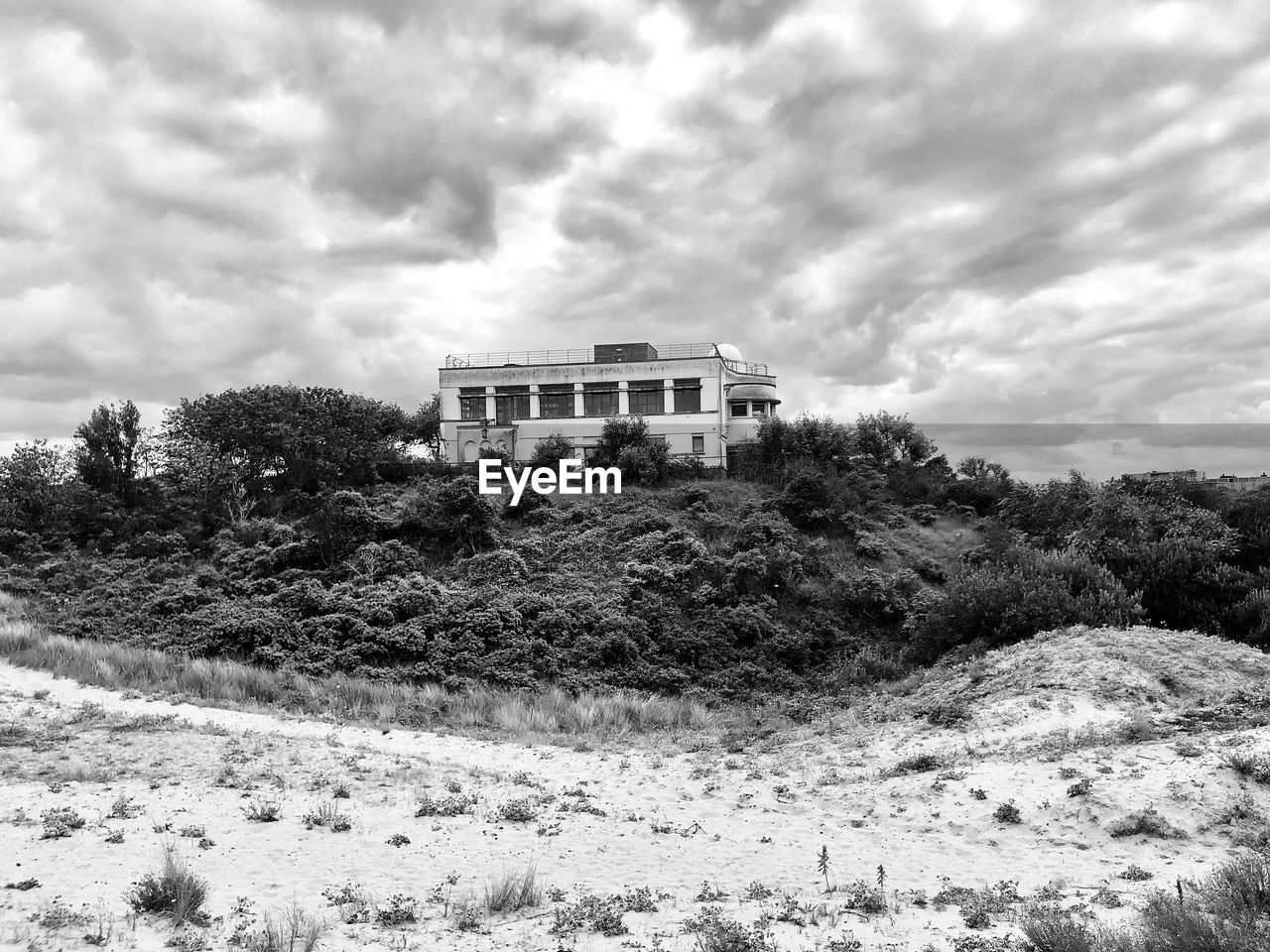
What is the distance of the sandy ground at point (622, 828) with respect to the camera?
7477 mm

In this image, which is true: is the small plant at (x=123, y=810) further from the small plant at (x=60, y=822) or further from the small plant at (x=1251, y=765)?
the small plant at (x=1251, y=765)

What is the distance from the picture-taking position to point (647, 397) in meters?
48.2

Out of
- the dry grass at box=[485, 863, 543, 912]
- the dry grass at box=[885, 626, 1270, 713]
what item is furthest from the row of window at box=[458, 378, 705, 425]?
the dry grass at box=[485, 863, 543, 912]

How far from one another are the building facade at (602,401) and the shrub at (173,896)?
125 feet

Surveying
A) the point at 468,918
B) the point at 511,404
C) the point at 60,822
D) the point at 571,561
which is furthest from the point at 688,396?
the point at 468,918

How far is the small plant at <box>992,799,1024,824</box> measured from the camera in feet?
32.7

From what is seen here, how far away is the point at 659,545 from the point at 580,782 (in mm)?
19177

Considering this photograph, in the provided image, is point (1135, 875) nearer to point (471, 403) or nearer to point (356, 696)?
point (356, 696)

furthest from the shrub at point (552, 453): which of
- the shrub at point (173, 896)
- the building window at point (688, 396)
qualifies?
the shrub at point (173, 896)

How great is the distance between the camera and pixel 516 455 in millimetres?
48156

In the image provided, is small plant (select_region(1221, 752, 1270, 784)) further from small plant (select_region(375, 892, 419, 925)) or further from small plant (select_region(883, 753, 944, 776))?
small plant (select_region(375, 892, 419, 925))

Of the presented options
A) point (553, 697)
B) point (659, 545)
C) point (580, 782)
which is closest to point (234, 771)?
point (580, 782)

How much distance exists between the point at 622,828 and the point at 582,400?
3952cm

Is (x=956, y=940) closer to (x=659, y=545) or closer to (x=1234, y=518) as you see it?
(x=659, y=545)
